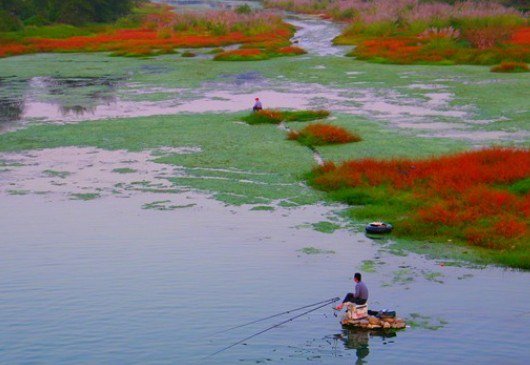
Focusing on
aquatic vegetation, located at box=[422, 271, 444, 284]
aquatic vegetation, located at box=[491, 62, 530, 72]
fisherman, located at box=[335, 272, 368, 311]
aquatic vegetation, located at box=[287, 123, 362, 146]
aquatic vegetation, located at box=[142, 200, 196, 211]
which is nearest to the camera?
fisherman, located at box=[335, 272, 368, 311]

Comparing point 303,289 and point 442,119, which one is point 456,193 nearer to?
point 303,289

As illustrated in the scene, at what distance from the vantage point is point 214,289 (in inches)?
996

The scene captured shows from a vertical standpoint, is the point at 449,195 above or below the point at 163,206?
above

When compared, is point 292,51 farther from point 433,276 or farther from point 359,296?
point 359,296

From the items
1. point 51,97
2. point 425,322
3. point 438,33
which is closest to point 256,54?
point 438,33

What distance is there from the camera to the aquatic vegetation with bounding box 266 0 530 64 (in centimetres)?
7719

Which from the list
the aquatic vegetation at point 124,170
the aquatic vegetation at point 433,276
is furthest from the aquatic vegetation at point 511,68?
the aquatic vegetation at point 433,276

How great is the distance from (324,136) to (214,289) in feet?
65.2

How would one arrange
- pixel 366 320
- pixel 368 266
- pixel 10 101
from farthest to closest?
pixel 10 101 → pixel 368 266 → pixel 366 320

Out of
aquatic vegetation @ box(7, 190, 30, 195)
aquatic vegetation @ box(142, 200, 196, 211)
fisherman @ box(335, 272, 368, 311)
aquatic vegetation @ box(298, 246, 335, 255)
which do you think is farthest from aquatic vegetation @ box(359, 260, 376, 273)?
aquatic vegetation @ box(7, 190, 30, 195)

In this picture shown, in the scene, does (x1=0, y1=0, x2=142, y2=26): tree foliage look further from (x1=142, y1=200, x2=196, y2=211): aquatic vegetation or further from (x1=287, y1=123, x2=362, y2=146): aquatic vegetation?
(x1=142, y1=200, x2=196, y2=211): aquatic vegetation

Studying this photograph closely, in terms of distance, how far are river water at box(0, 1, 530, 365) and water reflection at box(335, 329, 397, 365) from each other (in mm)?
Answer: 47

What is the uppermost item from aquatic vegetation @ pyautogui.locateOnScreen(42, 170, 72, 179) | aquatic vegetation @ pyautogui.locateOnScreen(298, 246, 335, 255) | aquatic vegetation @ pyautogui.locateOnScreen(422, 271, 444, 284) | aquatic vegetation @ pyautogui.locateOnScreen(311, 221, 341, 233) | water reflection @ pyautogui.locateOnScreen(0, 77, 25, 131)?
water reflection @ pyautogui.locateOnScreen(0, 77, 25, 131)

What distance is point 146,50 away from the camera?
93.9 m
